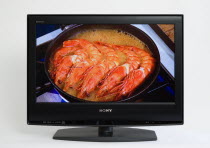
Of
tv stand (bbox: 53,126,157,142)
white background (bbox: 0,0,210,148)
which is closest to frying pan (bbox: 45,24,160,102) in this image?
tv stand (bbox: 53,126,157,142)

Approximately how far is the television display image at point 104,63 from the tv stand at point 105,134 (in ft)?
0.66

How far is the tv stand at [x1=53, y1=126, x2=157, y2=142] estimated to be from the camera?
2.77 meters

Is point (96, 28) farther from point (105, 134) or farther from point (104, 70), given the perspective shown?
point (105, 134)

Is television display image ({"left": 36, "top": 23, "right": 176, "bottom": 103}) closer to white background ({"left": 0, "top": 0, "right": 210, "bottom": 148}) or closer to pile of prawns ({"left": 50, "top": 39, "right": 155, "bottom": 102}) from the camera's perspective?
pile of prawns ({"left": 50, "top": 39, "right": 155, "bottom": 102})

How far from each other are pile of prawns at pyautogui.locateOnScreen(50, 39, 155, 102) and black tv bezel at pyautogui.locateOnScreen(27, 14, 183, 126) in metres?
0.09

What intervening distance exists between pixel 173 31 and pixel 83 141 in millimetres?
835

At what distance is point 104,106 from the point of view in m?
2.82

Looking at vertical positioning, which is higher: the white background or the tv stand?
the white background

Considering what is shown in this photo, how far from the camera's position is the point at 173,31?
9.26 ft

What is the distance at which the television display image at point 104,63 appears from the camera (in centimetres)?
280
